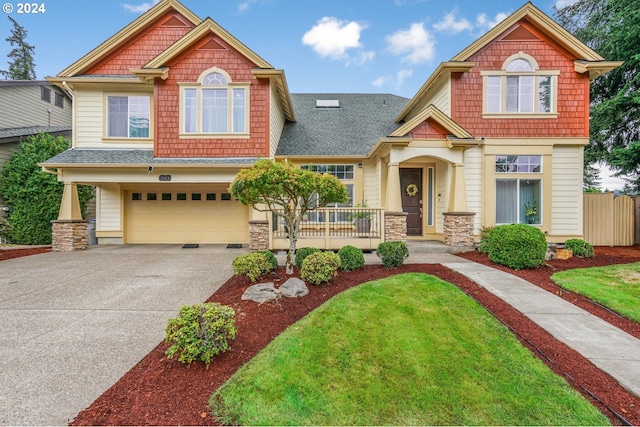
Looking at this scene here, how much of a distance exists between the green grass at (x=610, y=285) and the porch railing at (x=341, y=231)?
455 centimetres

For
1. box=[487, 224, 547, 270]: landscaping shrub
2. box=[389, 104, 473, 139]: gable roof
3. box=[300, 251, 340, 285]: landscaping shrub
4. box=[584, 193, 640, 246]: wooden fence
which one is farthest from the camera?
box=[584, 193, 640, 246]: wooden fence

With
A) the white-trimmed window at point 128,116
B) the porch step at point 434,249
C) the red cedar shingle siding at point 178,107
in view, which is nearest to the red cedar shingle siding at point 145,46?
the white-trimmed window at point 128,116

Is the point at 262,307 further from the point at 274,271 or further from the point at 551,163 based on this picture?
the point at 551,163

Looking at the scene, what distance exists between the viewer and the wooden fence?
35.7ft

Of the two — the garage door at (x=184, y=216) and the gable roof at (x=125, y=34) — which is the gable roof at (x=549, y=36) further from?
the gable roof at (x=125, y=34)

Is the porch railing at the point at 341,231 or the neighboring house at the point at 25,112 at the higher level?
the neighboring house at the point at 25,112

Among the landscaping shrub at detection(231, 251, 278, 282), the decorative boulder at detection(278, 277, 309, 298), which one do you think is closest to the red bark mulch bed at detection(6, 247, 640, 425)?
the decorative boulder at detection(278, 277, 309, 298)

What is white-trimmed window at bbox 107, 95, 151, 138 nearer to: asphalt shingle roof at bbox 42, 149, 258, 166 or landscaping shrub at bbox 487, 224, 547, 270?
asphalt shingle roof at bbox 42, 149, 258, 166

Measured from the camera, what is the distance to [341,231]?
381 inches

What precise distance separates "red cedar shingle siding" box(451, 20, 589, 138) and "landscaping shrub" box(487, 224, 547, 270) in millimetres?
4278

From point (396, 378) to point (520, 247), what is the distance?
19.2 ft

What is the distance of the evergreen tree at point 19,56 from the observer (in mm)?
29531

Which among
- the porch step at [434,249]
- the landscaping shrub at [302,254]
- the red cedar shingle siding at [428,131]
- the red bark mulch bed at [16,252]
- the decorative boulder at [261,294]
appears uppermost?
the red cedar shingle siding at [428,131]

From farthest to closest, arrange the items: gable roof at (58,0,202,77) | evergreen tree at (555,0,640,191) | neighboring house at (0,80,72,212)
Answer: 1. neighboring house at (0,80,72,212)
2. gable roof at (58,0,202,77)
3. evergreen tree at (555,0,640,191)
